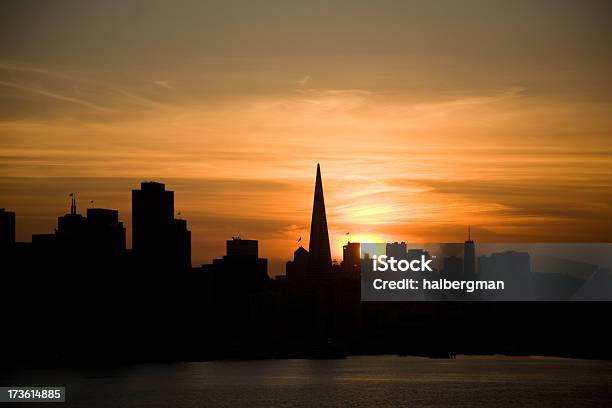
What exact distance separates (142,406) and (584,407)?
185 ft

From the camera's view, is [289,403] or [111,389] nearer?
[289,403]

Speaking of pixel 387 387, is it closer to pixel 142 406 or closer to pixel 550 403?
pixel 550 403

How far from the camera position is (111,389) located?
184250 mm

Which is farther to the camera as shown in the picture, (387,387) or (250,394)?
(387,387)

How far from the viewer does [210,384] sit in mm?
197375

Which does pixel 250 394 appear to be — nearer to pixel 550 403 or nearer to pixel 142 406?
pixel 142 406

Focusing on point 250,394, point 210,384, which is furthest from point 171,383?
point 250,394

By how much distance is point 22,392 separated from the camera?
16600 centimetres

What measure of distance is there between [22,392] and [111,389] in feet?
68.0

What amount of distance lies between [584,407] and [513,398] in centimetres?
1702

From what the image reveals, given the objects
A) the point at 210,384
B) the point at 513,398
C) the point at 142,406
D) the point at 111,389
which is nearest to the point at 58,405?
the point at 142,406

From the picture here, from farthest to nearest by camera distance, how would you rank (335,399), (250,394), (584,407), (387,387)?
(387,387) < (250,394) < (335,399) < (584,407)

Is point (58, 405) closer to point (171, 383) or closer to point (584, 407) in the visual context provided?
point (171, 383)

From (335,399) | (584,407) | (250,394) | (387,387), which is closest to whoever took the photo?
(584,407)
